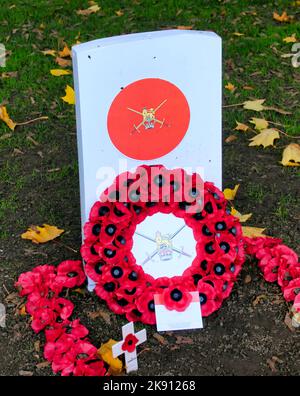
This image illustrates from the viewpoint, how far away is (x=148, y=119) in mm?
2861

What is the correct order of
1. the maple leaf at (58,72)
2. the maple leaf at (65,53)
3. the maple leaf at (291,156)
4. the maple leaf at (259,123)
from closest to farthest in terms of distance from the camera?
the maple leaf at (291,156), the maple leaf at (259,123), the maple leaf at (58,72), the maple leaf at (65,53)

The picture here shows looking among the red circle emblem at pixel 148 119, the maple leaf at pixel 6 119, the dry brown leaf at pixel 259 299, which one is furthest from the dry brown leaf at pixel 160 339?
the maple leaf at pixel 6 119

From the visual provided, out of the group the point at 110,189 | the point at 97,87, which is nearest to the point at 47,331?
the point at 110,189

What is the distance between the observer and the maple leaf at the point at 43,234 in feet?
10.8

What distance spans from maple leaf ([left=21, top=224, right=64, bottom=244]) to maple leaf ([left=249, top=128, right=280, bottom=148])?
4.67ft

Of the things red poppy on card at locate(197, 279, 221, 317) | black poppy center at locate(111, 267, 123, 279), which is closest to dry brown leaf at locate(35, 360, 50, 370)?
black poppy center at locate(111, 267, 123, 279)

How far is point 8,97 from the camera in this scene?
4.74 meters

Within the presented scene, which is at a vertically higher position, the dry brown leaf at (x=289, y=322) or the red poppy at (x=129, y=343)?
the red poppy at (x=129, y=343)

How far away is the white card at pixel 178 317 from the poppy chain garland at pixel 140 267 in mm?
25

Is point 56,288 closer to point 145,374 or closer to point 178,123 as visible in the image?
point 145,374

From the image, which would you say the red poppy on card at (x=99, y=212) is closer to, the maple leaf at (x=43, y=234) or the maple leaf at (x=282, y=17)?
the maple leaf at (x=43, y=234)

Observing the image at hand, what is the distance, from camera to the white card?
2.78 m

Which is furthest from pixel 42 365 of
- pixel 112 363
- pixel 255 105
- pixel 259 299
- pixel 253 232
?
pixel 255 105

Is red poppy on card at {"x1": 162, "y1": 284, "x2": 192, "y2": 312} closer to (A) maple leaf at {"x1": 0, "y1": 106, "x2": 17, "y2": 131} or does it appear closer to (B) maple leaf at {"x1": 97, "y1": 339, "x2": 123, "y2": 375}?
(B) maple leaf at {"x1": 97, "y1": 339, "x2": 123, "y2": 375}
